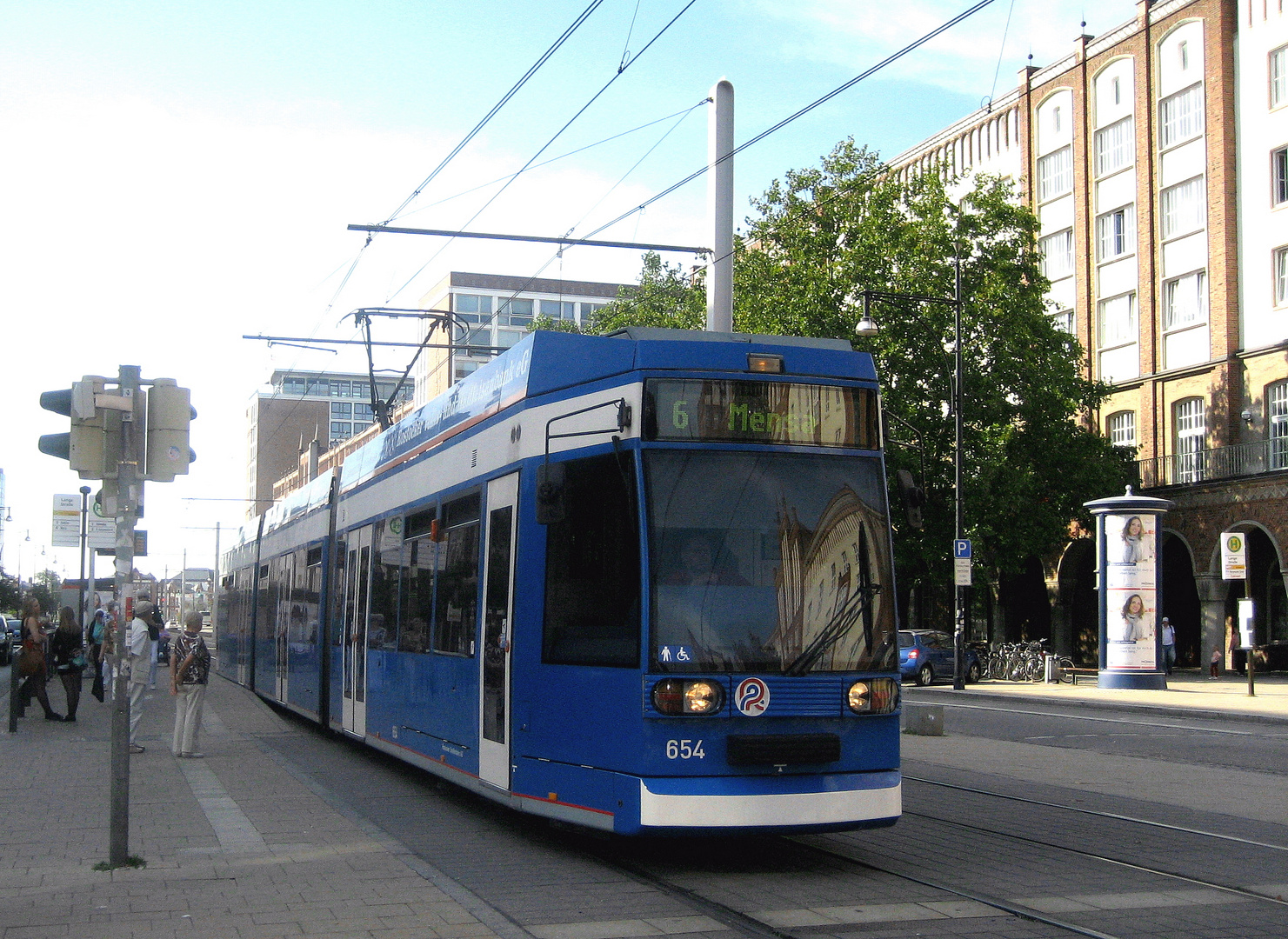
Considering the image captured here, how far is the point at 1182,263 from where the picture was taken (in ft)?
140

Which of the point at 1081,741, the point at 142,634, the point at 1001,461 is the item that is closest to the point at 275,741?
the point at 142,634

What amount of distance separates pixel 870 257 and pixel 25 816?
105 ft

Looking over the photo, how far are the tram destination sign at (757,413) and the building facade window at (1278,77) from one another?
35.3 metres

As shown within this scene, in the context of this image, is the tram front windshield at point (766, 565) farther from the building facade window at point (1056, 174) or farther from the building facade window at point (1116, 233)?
the building facade window at point (1056, 174)

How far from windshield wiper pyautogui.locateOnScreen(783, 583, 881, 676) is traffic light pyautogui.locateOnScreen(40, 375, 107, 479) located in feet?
14.2

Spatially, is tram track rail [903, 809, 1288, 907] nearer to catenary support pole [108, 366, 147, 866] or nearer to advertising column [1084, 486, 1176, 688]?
catenary support pole [108, 366, 147, 866]

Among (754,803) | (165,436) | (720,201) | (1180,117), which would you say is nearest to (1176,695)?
(720,201)

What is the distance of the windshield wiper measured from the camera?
823cm

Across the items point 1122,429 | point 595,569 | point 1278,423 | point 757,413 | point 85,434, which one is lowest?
point 595,569

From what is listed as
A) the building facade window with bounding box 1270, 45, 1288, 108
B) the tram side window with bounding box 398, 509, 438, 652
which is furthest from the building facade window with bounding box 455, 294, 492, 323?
the tram side window with bounding box 398, 509, 438, 652

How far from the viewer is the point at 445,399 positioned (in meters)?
12.6

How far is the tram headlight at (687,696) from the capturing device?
8.01 m

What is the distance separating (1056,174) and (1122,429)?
9.01 meters

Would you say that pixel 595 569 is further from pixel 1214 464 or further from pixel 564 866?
pixel 1214 464
